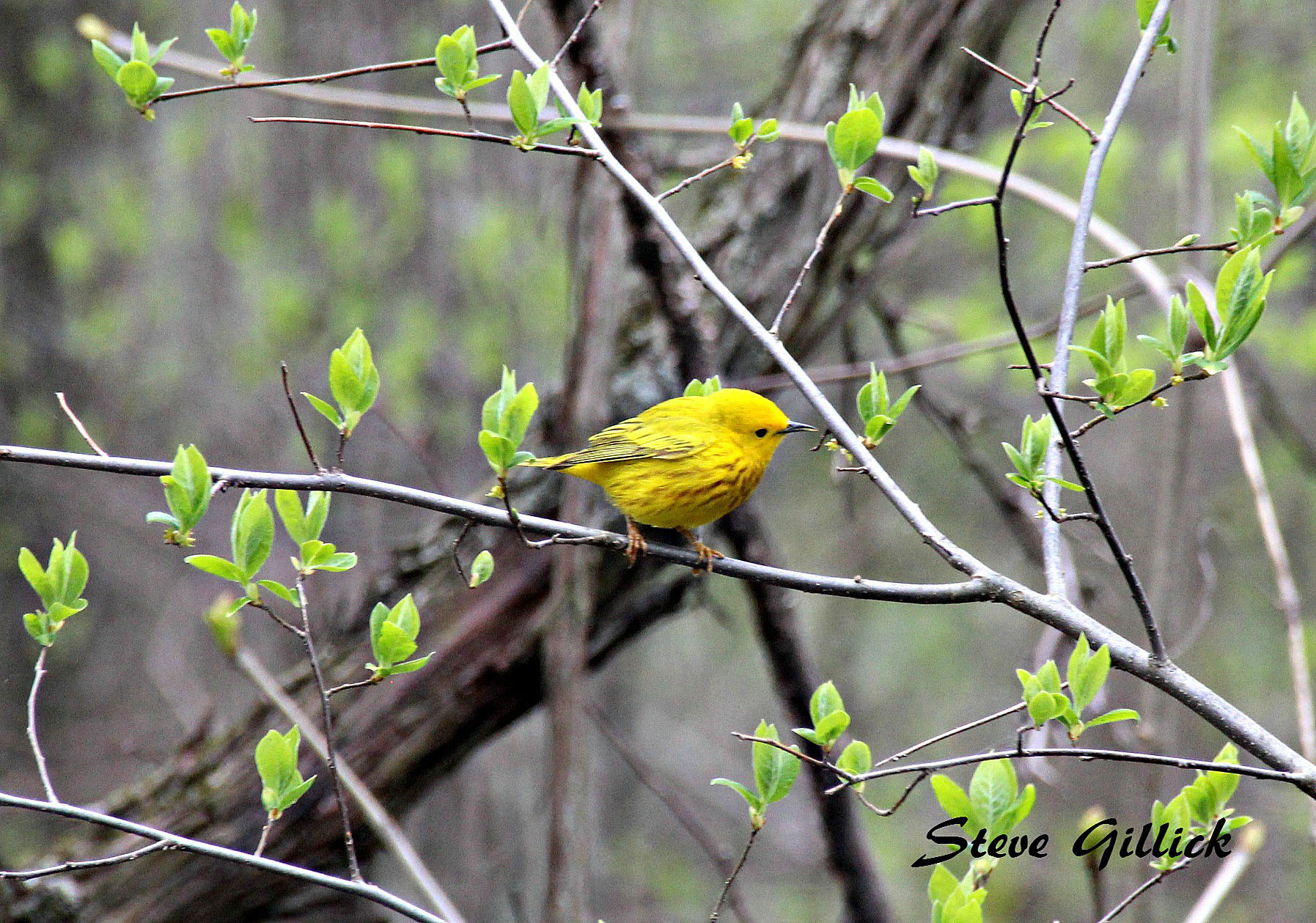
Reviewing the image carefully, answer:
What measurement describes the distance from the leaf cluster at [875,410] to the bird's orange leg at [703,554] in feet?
1.17

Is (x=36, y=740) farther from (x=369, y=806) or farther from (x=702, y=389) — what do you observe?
(x=702, y=389)

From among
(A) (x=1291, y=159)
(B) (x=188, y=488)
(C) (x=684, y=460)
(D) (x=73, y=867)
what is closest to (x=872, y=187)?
(A) (x=1291, y=159)

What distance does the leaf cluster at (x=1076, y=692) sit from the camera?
1.47 meters

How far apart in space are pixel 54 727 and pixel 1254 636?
387 inches

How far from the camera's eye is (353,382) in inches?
66.5

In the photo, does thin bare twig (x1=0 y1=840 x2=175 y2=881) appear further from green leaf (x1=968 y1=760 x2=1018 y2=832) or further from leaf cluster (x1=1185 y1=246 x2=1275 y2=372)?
leaf cluster (x1=1185 y1=246 x2=1275 y2=372)

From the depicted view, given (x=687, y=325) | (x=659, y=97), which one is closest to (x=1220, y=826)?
(x=687, y=325)

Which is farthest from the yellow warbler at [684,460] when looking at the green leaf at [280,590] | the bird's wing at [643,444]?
the green leaf at [280,590]

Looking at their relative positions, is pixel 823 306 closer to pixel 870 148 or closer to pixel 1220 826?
pixel 870 148

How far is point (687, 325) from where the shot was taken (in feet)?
10.1

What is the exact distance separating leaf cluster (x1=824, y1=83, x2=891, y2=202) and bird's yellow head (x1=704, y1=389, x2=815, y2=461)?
3.80 ft

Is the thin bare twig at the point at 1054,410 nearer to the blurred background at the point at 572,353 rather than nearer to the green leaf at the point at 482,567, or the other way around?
the green leaf at the point at 482,567

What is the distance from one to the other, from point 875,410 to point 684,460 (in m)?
1.16

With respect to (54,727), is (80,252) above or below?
above
